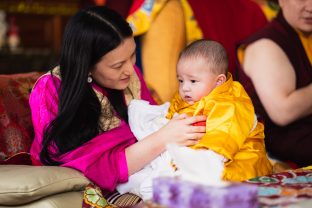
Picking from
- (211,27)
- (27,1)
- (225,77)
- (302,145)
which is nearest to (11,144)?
(225,77)

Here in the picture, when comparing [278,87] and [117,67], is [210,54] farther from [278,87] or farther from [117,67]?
[278,87]

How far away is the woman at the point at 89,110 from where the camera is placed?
1.76 m

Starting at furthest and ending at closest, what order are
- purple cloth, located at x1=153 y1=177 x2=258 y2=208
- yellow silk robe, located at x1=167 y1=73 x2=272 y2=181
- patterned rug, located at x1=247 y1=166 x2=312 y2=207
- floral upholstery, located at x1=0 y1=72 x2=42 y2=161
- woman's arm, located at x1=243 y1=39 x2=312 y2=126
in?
1. woman's arm, located at x1=243 y1=39 x2=312 y2=126
2. floral upholstery, located at x1=0 y1=72 x2=42 y2=161
3. yellow silk robe, located at x1=167 y1=73 x2=272 y2=181
4. patterned rug, located at x1=247 y1=166 x2=312 y2=207
5. purple cloth, located at x1=153 y1=177 x2=258 y2=208

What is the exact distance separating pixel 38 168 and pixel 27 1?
412cm

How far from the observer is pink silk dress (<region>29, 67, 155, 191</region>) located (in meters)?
1.77

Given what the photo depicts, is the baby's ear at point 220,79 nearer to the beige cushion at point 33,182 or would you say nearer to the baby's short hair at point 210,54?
the baby's short hair at point 210,54

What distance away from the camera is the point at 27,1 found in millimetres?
5512

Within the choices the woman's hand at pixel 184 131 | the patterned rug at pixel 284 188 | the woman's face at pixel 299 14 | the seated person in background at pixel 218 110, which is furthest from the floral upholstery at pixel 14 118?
the woman's face at pixel 299 14

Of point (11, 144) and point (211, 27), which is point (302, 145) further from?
point (11, 144)

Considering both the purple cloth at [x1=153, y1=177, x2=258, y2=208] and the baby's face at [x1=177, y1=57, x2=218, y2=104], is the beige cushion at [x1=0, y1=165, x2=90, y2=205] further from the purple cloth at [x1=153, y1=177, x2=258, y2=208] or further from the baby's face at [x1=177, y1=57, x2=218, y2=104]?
the purple cloth at [x1=153, y1=177, x2=258, y2=208]

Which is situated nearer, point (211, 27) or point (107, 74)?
point (107, 74)

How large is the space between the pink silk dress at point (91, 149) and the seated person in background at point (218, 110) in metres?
0.06

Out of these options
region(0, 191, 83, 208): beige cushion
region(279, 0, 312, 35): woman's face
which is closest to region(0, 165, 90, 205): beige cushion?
region(0, 191, 83, 208): beige cushion

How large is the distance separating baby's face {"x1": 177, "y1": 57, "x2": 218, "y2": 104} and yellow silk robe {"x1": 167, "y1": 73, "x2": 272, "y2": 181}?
1.3 inches
